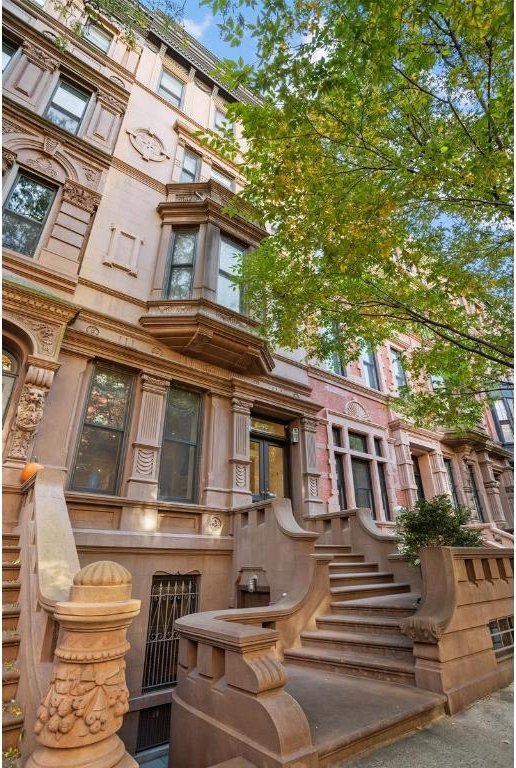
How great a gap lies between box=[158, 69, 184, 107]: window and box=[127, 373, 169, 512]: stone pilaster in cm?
1104

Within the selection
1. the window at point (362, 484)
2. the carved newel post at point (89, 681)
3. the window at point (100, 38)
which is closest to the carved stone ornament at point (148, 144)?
the window at point (100, 38)

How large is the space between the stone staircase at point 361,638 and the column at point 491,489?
12.1m

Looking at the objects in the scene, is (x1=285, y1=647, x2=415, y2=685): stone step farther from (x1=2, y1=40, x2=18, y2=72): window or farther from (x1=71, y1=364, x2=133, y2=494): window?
(x1=2, y1=40, x2=18, y2=72): window

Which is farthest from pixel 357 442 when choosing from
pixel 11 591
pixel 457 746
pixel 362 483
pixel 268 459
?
pixel 11 591

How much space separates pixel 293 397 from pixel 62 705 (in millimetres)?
8891

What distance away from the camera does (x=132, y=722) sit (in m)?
5.93

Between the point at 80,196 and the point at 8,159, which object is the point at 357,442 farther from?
the point at 8,159

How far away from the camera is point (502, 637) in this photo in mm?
4996

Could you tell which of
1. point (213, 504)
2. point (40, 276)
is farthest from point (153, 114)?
point (213, 504)

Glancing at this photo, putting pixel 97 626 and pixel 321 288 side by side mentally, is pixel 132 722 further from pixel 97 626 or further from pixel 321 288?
pixel 321 288

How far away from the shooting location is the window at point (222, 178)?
12758 millimetres

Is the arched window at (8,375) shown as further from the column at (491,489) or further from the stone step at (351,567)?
the column at (491,489)

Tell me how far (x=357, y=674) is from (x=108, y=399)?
256 inches

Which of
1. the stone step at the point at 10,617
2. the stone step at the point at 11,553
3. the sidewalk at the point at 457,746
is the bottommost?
the sidewalk at the point at 457,746
